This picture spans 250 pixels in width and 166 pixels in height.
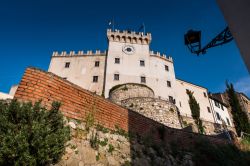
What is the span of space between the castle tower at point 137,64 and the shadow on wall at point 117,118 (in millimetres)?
20694

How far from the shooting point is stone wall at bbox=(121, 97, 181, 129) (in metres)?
18.4

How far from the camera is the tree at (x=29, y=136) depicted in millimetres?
3506

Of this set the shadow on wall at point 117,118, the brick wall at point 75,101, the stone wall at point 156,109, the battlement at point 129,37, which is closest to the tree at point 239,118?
the stone wall at point 156,109

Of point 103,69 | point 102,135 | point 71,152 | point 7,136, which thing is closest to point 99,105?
point 102,135

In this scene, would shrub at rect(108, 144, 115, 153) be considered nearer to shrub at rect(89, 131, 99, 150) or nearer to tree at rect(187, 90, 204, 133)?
shrub at rect(89, 131, 99, 150)

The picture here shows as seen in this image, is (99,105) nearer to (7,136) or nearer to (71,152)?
(71,152)

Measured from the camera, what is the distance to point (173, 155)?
7727 millimetres

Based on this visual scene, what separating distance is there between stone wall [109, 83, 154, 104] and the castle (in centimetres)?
578

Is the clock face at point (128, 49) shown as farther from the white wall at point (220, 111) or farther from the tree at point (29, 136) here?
the tree at point (29, 136)

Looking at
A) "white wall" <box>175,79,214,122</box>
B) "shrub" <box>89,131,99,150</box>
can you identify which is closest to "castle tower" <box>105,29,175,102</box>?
"white wall" <box>175,79,214,122</box>

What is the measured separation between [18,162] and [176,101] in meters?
29.7

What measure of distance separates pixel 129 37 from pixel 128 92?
1625 centimetres

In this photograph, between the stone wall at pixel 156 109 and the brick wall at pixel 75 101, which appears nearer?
the brick wall at pixel 75 101

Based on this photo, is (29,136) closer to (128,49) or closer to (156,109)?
(156,109)
